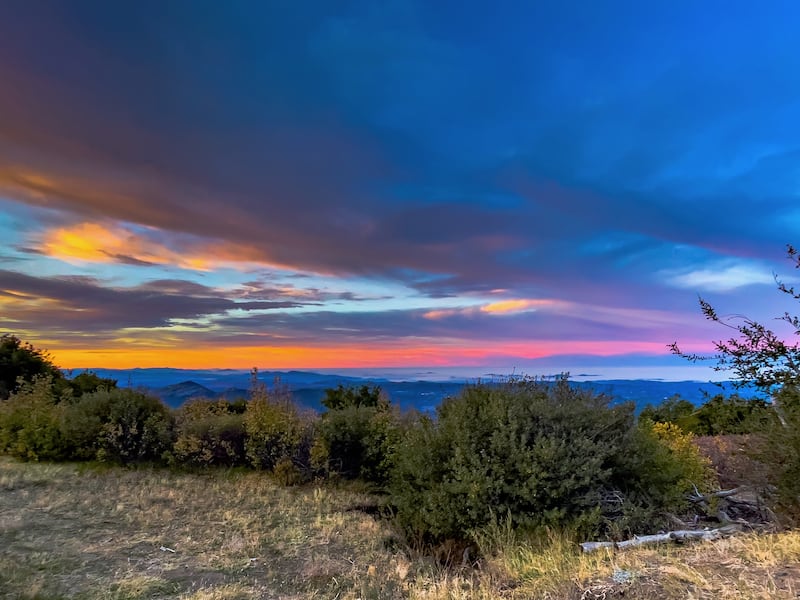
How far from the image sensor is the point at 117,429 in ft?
44.2

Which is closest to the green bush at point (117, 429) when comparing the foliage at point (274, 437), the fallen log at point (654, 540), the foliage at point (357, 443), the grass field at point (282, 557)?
the grass field at point (282, 557)

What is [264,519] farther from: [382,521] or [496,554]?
[496,554]

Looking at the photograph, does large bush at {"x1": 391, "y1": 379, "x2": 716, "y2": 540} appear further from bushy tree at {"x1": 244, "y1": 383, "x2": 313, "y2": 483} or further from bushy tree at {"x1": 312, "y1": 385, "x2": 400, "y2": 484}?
bushy tree at {"x1": 244, "y1": 383, "x2": 313, "y2": 483}

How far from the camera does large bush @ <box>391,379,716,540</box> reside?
7.27 meters

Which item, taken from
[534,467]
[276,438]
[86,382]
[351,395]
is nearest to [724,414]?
[534,467]

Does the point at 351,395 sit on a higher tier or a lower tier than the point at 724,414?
higher

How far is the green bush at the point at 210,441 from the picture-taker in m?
13.1

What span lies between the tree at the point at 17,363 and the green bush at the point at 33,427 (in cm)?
1113

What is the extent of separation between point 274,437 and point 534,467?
24.9 ft

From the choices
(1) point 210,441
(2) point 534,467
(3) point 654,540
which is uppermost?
(2) point 534,467

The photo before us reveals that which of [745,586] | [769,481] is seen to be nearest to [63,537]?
[745,586]

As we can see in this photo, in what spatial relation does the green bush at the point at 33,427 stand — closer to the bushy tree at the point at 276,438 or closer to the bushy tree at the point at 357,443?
the bushy tree at the point at 276,438

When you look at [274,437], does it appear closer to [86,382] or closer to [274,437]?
[274,437]

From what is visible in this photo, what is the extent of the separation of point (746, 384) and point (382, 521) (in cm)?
616
